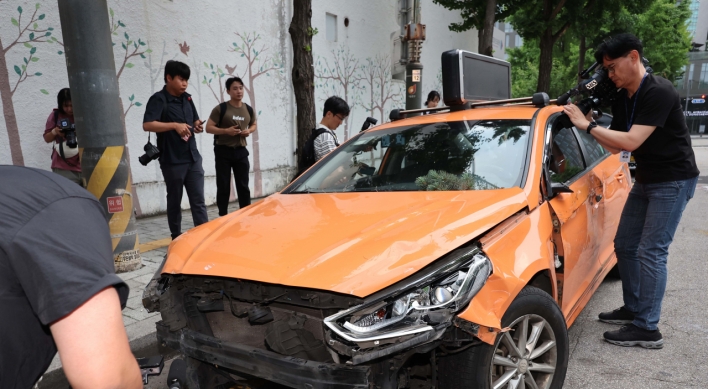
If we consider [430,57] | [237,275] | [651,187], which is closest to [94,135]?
[237,275]

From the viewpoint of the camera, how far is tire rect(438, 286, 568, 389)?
192 centimetres

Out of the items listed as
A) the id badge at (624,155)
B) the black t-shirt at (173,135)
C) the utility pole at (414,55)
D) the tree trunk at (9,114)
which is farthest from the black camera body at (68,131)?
the utility pole at (414,55)

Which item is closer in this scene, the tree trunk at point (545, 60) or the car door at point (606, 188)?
the car door at point (606, 188)

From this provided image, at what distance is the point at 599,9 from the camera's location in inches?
563

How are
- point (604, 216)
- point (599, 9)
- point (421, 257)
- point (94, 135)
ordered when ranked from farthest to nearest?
point (599, 9) < point (94, 135) < point (604, 216) < point (421, 257)

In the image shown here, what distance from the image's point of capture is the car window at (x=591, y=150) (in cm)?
362

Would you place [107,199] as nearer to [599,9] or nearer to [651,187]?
[651,187]

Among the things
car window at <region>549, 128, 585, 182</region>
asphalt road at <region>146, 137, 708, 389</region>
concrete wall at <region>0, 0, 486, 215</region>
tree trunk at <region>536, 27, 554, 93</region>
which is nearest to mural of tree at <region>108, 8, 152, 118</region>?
concrete wall at <region>0, 0, 486, 215</region>

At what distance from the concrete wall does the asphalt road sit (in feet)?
14.3

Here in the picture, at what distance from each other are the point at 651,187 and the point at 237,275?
2705 mm

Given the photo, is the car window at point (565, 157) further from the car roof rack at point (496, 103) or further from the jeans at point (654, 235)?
the jeans at point (654, 235)

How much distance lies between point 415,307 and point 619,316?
2.42 meters

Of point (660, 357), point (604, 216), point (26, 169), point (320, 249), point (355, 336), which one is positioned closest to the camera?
point (26, 169)

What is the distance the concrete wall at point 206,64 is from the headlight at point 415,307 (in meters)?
5.59
